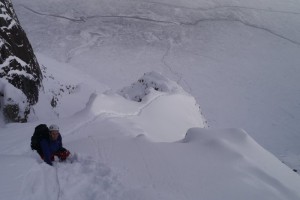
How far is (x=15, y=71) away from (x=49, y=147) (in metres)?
4.85

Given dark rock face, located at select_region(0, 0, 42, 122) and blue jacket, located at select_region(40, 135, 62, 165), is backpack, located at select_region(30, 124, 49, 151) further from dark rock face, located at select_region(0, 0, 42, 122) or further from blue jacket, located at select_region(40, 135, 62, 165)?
→ dark rock face, located at select_region(0, 0, 42, 122)

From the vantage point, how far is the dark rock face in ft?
29.0

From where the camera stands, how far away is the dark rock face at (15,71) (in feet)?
29.0

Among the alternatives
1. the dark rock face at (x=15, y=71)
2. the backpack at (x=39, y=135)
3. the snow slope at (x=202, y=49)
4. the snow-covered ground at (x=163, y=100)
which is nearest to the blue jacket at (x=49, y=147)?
the backpack at (x=39, y=135)

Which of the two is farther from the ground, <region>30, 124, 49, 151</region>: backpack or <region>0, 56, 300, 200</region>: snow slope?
<region>30, 124, 49, 151</region>: backpack

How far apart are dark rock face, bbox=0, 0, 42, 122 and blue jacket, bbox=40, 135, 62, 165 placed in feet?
12.3

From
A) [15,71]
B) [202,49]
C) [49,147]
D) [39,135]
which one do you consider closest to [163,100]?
[15,71]

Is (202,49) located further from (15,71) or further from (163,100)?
(15,71)

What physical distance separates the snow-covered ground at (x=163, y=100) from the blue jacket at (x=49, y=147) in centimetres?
16

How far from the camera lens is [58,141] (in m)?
5.59

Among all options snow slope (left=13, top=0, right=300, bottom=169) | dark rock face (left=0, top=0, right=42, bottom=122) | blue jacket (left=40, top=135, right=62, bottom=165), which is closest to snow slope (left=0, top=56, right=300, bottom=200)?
blue jacket (left=40, top=135, right=62, bottom=165)

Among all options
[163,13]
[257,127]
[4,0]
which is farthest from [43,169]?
[163,13]

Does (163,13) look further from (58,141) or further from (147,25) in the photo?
(58,141)

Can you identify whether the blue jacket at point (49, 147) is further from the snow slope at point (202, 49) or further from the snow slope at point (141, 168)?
the snow slope at point (202, 49)
